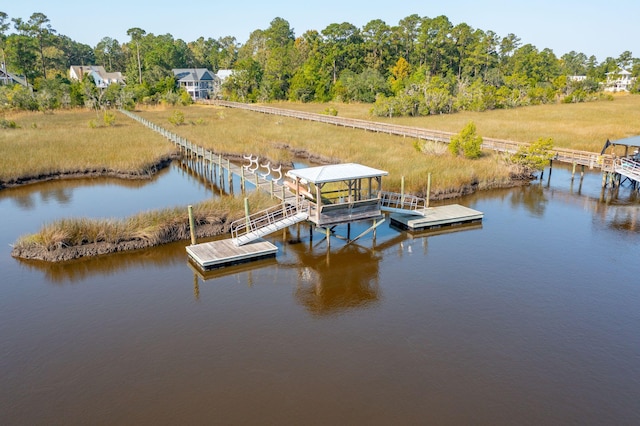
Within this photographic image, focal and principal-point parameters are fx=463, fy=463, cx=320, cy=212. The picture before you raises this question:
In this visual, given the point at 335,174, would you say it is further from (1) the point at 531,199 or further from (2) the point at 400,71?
(2) the point at 400,71

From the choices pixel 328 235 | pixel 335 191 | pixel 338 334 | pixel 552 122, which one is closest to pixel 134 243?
pixel 328 235

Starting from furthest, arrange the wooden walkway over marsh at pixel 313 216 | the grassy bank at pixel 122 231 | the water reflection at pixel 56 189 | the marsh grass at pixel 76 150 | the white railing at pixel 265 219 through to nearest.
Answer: the marsh grass at pixel 76 150 < the water reflection at pixel 56 189 < the white railing at pixel 265 219 < the grassy bank at pixel 122 231 < the wooden walkway over marsh at pixel 313 216

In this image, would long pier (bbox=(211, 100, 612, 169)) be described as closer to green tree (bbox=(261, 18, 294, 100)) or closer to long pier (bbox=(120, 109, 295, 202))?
long pier (bbox=(120, 109, 295, 202))

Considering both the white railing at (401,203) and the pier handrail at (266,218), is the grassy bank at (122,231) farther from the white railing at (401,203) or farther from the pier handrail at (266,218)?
the white railing at (401,203)

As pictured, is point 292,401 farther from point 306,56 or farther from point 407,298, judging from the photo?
point 306,56


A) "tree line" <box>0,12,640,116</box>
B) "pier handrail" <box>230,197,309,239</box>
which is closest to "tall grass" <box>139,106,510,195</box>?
"pier handrail" <box>230,197,309,239</box>

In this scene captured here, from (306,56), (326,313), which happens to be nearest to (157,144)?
(326,313)

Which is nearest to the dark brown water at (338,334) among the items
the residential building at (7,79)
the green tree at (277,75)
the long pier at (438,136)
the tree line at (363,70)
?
the long pier at (438,136)
